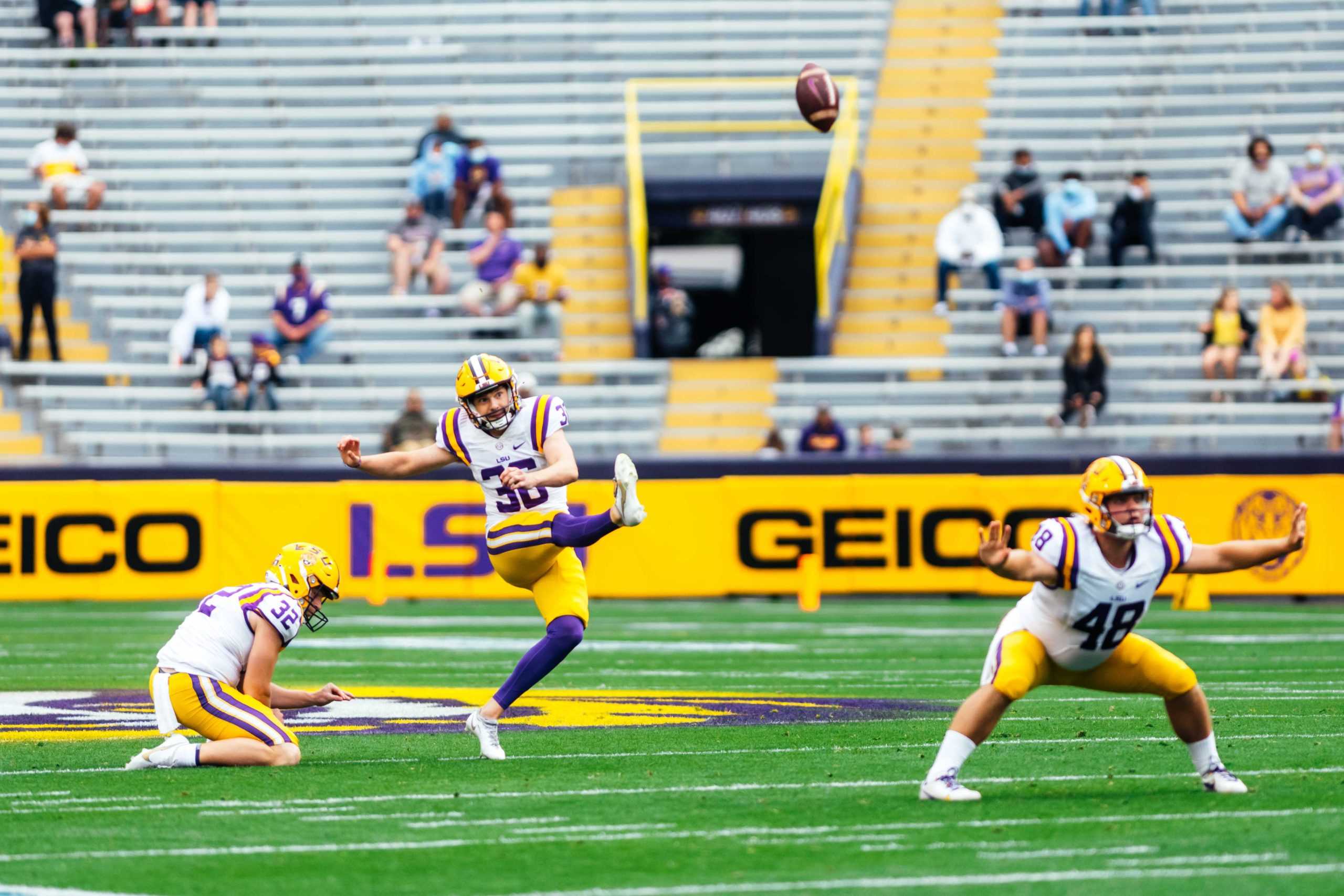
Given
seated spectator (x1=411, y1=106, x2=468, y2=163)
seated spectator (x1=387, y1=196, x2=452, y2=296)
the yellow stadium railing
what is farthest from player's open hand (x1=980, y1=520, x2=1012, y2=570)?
seated spectator (x1=411, y1=106, x2=468, y2=163)

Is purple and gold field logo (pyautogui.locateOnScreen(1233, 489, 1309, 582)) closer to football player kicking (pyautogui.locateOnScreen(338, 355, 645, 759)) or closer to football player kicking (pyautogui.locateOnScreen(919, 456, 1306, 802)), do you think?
football player kicking (pyautogui.locateOnScreen(338, 355, 645, 759))

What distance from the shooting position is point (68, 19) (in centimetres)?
2738

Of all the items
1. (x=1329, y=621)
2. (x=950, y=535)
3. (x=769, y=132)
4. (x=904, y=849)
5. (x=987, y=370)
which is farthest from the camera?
(x=769, y=132)

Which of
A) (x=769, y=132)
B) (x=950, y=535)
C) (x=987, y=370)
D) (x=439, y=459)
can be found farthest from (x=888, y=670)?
(x=769, y=132)

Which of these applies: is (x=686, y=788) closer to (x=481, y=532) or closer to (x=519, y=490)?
(x=519, y=490)

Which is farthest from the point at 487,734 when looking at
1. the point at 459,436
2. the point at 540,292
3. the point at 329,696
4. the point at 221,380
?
the point at 540,292

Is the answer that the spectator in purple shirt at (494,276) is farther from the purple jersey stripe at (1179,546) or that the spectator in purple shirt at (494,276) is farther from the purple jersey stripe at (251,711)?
the purple jersey stripe at (1179,546)

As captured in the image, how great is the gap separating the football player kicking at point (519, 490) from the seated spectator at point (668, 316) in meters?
15.6

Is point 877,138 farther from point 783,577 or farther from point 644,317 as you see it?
point 783,577

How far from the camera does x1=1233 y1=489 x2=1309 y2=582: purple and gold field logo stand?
61.7ft

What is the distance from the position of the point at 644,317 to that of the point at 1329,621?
9.58 meters

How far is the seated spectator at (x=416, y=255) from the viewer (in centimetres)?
2456

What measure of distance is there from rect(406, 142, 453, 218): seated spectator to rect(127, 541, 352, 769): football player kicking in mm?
16780

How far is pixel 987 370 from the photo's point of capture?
2309 cm
